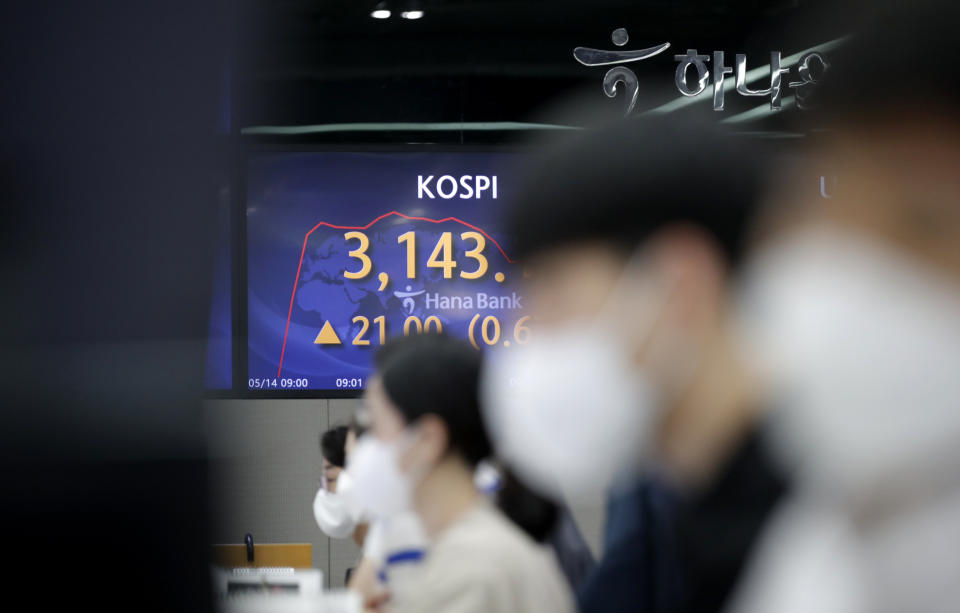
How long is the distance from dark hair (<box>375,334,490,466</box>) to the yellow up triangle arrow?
81.1 inches

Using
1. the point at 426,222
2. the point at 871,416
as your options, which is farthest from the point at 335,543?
the point at 871,416

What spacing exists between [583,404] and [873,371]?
0.43 metres

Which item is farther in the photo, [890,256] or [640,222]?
[640,222]

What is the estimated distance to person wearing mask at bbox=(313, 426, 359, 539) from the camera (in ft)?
11.8

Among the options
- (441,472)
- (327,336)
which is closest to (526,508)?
(441,472)

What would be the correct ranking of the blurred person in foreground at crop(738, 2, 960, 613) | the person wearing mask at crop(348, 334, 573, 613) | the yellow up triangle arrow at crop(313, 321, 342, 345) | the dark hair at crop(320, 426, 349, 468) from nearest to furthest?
1. the blurred person in foreground at crop(738, 2, 960, 613)
2. the person wearing mask at crop(348, 334, 573, 613)
3. the dark hair at crop(320, 426, 349, 468)
4. the yellow up triangle arrow at crop(313, 321, 342, 345)

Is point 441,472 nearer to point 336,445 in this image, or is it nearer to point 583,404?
point 583,404

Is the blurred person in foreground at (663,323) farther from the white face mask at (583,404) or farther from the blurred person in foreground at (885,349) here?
the blurred person in foreground at (885,349)

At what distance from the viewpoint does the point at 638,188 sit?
97 cm

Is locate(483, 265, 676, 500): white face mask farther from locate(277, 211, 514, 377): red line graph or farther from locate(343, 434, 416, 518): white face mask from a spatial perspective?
locate(277, 211, 514, 377): red line graph

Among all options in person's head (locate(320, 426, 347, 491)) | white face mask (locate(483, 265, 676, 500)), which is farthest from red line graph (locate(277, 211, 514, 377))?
white face mask (locate(483, 265, 676, 500))

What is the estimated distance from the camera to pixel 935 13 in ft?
2.02

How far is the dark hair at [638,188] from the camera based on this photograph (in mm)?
961

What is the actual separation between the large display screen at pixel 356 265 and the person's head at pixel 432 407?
6.73ft
